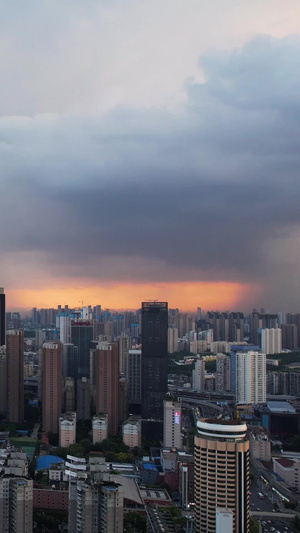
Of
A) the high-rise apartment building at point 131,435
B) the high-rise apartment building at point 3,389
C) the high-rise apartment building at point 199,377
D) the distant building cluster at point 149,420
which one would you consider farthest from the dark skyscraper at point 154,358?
the high-rise apartment building at point 199,377

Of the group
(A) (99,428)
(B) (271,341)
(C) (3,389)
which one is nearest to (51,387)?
(A) (99,428)

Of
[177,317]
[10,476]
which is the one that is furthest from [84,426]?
[177,317]

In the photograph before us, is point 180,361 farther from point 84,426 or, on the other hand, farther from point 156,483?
point 156,483

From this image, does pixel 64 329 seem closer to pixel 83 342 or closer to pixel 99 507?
pixel 83 342

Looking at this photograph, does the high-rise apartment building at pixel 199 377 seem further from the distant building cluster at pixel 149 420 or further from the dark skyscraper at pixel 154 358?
the dark skyscraper at pixel 154 358

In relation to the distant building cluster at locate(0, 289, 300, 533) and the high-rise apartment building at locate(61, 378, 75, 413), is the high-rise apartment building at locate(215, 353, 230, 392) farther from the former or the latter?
the high-rise apartment building at locate(61, 378, 75, 413)
